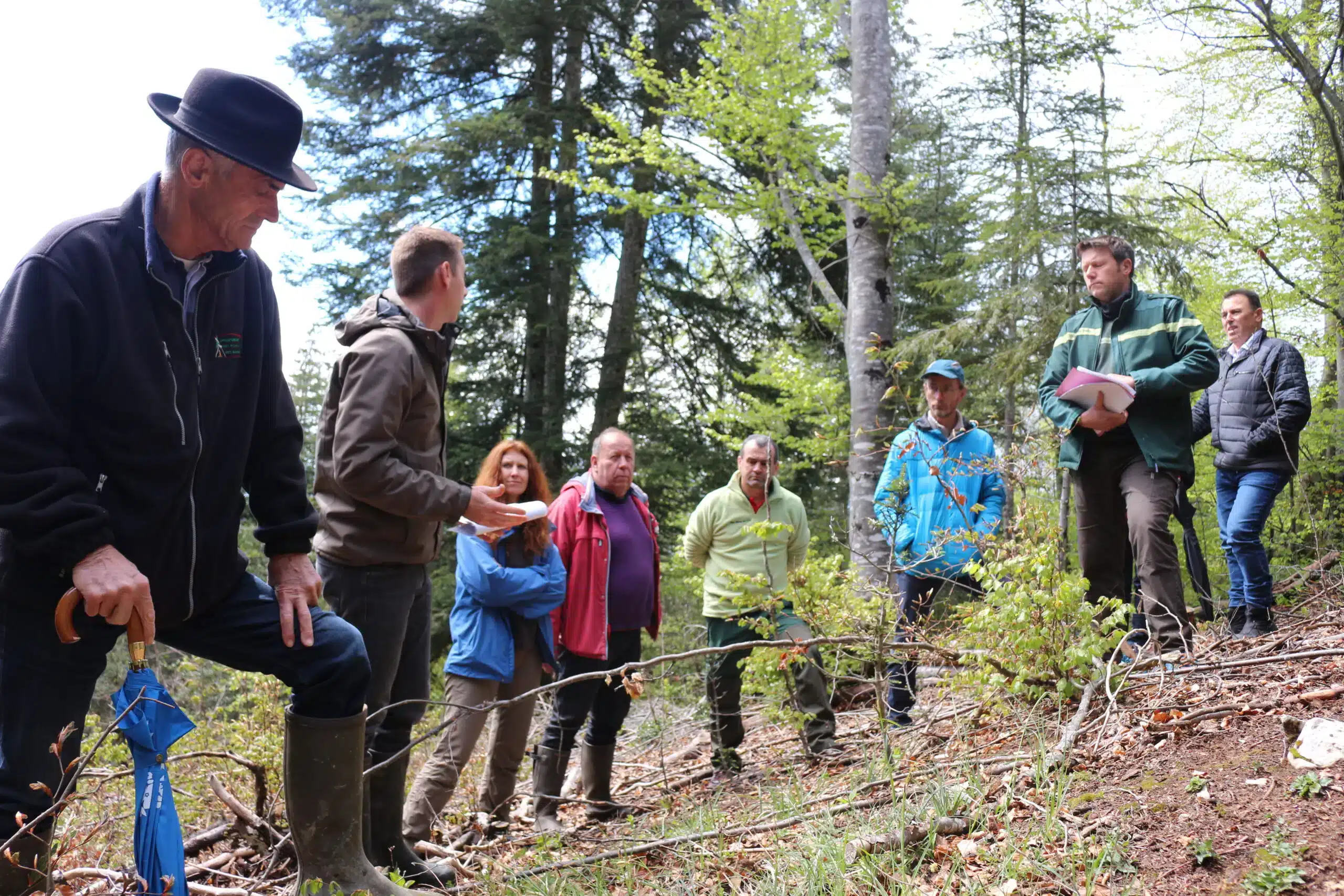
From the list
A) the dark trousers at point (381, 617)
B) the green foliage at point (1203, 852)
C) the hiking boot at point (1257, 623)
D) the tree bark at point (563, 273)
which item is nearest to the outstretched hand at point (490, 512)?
the dark trousers at point (381, 617)

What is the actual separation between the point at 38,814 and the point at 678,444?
38.3ft

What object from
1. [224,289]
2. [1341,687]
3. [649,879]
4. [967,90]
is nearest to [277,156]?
[224,289]

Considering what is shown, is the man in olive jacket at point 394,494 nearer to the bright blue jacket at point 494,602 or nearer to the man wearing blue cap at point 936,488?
the bright blue jacket at point 494,602

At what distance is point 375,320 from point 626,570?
232 cm

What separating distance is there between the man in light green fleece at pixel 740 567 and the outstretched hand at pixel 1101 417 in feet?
5.46

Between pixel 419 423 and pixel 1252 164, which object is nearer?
pixel 419 423

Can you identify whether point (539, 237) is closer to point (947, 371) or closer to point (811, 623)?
point (947, 371)

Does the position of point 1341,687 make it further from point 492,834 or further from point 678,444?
point 678,444

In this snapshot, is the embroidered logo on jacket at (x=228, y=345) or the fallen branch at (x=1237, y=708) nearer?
the embroidered logo on jacket at (x=228, y=345)

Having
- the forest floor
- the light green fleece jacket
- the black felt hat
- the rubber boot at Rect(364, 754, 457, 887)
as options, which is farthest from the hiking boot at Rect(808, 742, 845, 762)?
the black felt hat

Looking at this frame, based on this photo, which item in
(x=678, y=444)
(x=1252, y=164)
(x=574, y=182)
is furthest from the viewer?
(x=678, y=444)

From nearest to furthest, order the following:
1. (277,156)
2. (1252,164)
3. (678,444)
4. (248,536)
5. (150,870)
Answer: (150,870), (277,156), (1252,164), (678,444), (248,536)

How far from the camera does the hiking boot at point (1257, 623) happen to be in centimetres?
557

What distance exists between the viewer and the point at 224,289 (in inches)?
109
